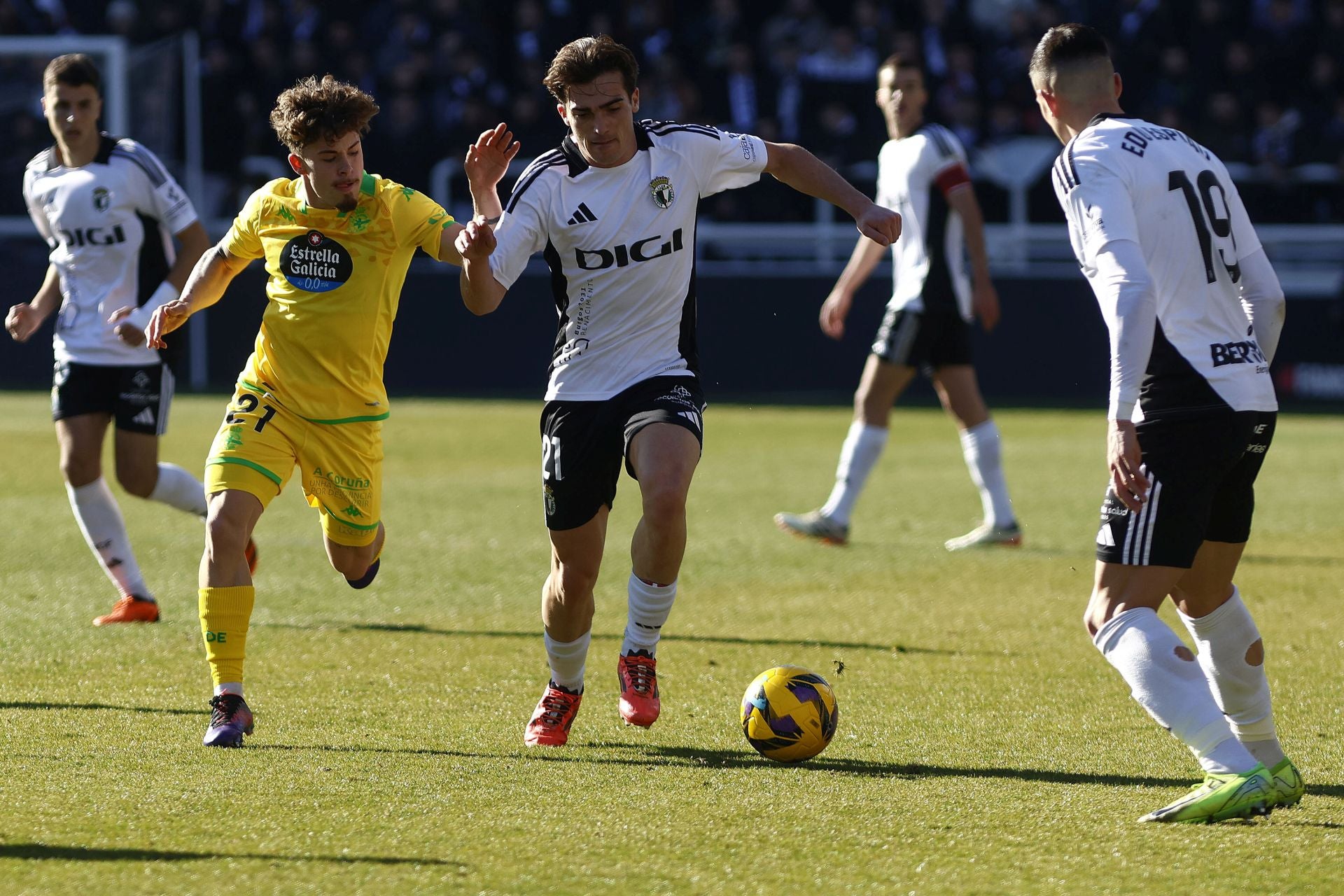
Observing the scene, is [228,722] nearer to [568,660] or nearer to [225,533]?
[225,533]

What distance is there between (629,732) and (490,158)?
1.76 meters

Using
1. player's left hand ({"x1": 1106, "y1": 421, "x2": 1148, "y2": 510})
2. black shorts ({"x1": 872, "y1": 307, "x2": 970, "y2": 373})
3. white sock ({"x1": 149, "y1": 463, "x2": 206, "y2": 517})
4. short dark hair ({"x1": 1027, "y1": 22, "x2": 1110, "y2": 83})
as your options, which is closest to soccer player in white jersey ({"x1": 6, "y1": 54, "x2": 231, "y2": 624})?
white sock ({"x1": 149, "y1": 463, "x2": 206, "y2": 517})

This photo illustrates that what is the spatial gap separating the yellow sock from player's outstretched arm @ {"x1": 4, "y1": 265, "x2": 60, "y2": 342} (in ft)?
6.22

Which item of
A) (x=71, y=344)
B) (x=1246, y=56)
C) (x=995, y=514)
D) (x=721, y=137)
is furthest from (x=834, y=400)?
(x=721, y=137)

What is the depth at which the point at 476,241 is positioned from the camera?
15.4 feet

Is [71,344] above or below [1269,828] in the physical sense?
above

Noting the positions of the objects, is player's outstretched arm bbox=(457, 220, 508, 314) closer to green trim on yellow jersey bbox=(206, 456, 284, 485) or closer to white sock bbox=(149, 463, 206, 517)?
green trim on yellow jersey bbox=(206, 456, 284, 485)

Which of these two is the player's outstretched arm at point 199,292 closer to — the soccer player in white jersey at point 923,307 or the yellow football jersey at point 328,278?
the yellow football jersey at point 328,278

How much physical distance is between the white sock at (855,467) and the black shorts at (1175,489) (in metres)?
5.14

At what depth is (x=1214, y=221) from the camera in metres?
4.27

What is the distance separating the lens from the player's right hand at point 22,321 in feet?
22.2

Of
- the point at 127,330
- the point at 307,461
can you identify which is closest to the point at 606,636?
the point at 307,461

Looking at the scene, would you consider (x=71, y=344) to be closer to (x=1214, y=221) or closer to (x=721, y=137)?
(x=721, y=137)

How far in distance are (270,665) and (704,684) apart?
158 centimetres
